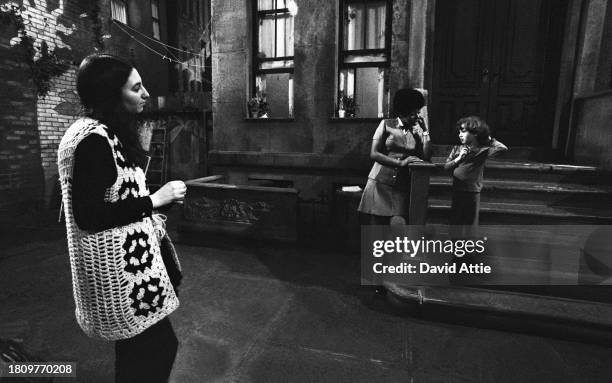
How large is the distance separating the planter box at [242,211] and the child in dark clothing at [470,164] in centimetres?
253

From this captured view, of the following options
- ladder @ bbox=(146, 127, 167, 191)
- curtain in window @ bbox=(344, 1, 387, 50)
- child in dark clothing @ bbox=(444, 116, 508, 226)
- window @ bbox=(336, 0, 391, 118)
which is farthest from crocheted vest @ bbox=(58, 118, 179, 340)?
ladder @ bbox=(146, 127, 167, 191)

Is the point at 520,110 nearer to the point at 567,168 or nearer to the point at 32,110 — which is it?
the point at 567,168

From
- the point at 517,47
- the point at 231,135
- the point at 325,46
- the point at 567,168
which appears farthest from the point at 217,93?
the point at 567,168

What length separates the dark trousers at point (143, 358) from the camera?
1.60m

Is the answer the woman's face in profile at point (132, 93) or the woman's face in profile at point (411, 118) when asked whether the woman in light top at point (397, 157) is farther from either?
the woman's face in profile at point (132, 93)

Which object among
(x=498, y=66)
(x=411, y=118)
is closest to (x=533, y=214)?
(x=411, y=118)

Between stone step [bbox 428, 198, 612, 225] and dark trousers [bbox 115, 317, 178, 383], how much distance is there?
412 centimetres

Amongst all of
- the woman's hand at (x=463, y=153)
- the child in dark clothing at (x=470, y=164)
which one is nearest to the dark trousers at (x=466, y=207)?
the child in dark clothing at (x=470, y=164)

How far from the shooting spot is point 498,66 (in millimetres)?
6215

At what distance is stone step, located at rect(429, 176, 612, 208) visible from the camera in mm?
4512

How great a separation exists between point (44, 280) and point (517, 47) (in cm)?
842

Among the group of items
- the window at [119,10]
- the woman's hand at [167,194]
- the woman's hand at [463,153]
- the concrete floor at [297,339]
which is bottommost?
the concrete floor at [297,339]

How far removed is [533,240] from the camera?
4.43m

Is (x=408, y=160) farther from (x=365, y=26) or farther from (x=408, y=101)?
(x=365, y=26)
